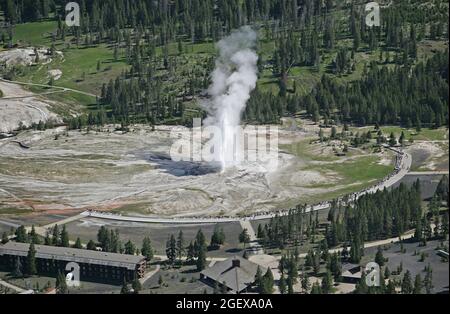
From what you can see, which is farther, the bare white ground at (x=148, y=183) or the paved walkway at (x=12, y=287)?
the bare white ground at (x=148, y=183)

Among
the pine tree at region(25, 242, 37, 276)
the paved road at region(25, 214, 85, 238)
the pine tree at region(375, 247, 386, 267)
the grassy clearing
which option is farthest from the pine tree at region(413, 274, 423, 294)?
the grassy clearing

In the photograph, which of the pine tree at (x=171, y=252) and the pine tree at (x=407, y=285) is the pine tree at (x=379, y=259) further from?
the pine tree at (x=171, y=252)

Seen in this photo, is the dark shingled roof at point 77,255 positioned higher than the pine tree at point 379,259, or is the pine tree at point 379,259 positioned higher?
the dark shingled roof at point 77,255

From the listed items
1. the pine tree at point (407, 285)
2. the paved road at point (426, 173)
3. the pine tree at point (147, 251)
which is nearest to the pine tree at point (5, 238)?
the pine tree at point (147, 251)

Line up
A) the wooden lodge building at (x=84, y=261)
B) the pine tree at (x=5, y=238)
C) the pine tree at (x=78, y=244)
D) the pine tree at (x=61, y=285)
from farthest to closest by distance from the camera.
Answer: the pine tree at (x=5, y=238)
the pine tree at (x=78, y=244)
the wooden lodge building at (x=84, y=261)
the pine tree at (x=61, y=285)

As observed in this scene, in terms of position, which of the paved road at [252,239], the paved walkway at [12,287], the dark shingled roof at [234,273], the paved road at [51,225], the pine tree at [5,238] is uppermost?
the pine tree at [5,238]
